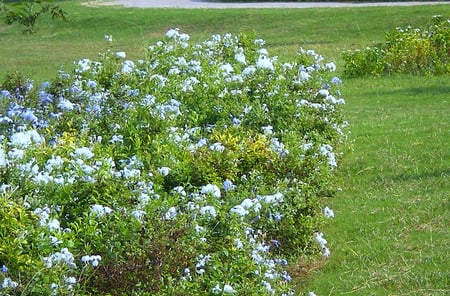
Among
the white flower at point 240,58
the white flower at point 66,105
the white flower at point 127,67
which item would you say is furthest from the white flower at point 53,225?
the white flower at point 240,58

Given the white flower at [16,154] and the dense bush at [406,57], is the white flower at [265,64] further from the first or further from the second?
the dense bush at [406,57]

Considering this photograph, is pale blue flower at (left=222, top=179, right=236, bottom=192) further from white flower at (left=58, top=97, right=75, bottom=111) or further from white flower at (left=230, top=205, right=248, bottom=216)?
white flower at (left=58, top=97, right=75, bottom=111)

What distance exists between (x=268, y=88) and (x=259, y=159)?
1.48 metres

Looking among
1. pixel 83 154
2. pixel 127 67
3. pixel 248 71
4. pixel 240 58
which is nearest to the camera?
pixel 83 154

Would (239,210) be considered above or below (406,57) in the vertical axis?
above

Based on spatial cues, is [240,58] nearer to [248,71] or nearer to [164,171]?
[248,71]

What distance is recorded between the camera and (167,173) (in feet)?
18.8

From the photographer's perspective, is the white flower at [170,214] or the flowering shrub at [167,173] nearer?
the flowering shrub at [167,173]

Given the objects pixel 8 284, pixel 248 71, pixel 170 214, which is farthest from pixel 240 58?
pixel 8 284

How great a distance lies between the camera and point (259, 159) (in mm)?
6605

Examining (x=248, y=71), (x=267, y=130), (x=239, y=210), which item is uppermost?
(x=239, y=210)

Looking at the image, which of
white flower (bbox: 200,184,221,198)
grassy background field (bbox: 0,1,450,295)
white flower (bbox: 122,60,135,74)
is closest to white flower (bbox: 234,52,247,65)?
white flower (bbox: 122,60,135,74)

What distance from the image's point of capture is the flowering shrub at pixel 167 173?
182 inches

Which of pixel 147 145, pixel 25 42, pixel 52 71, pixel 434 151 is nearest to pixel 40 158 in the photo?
pixel 147 145
